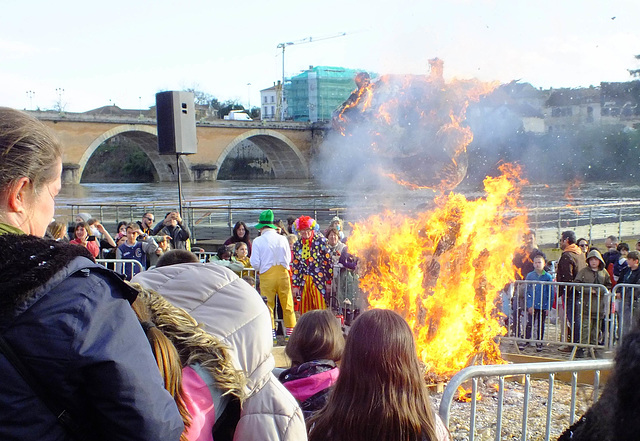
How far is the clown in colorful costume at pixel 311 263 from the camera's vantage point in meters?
8.38

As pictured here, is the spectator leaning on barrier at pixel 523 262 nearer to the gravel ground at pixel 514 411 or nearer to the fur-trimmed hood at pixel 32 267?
the gravel ground at pixel 514 411

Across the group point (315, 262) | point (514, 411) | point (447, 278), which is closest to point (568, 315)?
point (447, 278)

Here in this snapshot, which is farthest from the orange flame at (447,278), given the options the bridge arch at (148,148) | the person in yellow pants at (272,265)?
the bridge arch at (148,148)

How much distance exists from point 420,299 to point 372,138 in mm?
4013

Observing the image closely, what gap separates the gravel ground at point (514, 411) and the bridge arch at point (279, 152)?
60301 millimetres

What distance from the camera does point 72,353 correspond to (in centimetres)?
132

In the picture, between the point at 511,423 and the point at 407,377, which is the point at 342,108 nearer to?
the point at 511,423

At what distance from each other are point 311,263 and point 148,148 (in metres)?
59.0

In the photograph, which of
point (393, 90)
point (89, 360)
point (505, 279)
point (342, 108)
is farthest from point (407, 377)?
point (342, 108)

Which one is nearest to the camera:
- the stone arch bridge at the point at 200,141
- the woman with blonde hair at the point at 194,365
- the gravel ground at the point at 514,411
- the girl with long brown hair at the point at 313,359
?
the woman with blonde hair at the point at 194,365

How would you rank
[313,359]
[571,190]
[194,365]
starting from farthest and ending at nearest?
[571,190], [313,359], [194,365]

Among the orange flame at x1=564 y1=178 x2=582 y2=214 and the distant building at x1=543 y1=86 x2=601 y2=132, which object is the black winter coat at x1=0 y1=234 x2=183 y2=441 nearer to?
the orange flame at x1=564 y1=178 x2=582 y2=214

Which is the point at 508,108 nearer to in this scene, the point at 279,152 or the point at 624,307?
the point at 624,307

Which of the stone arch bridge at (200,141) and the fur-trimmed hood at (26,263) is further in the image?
the stone arch bridge at (200,141)
